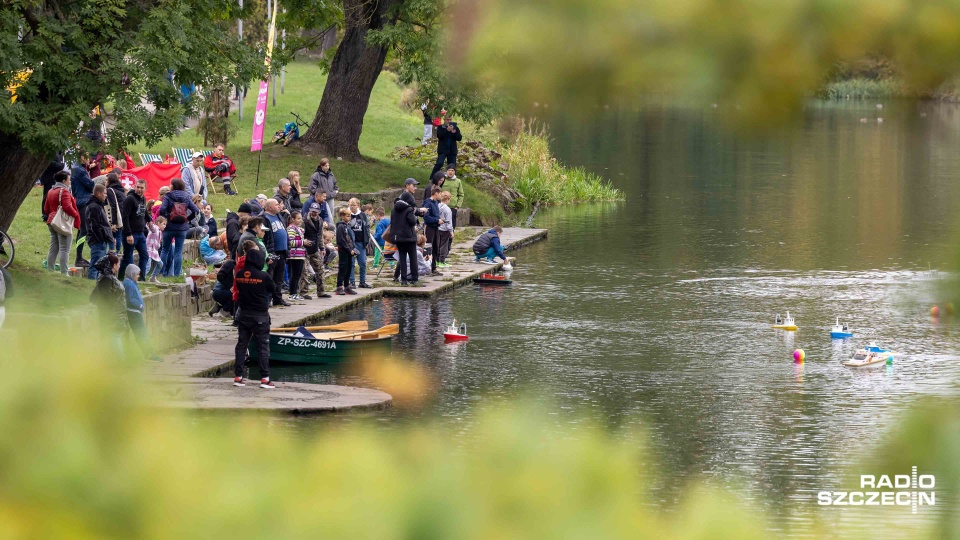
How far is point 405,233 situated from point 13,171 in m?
8.66

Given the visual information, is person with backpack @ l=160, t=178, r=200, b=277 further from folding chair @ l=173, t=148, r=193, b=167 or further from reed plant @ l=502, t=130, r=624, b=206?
reed plant @ l=502, t=130, r=624, b=206

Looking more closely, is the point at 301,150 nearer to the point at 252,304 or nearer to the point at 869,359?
the point at 252,304

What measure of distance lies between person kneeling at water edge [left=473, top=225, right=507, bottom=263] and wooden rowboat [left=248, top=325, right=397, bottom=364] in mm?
10281

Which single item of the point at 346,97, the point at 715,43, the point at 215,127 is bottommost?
the point at 715,43

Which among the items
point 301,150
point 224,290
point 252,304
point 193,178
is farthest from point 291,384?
point 301,150

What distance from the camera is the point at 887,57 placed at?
3.21ft

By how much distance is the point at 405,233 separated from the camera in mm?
24328

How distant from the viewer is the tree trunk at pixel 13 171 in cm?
1692

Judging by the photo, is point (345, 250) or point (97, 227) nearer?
point (97, 227)

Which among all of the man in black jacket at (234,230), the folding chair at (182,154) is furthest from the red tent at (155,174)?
the man in black jacket at (234,230)

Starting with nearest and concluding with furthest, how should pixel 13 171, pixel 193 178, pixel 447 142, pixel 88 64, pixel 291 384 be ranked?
1. pixel 291 384
2. pixel 88 64
3. pixel 13 171
4. pixel 193 178
5. pixel 447 142

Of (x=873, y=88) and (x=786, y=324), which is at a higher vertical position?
(x=873, y=88)

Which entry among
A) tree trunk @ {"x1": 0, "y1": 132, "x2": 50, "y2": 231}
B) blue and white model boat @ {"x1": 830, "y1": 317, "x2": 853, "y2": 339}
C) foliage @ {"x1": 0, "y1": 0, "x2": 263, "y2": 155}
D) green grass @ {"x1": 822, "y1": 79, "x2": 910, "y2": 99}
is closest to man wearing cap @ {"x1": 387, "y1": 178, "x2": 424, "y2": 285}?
foliage @ {"x1": 0, "y1": 0, "x2": 263, "y2": 155}

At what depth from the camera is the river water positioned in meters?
4.00
